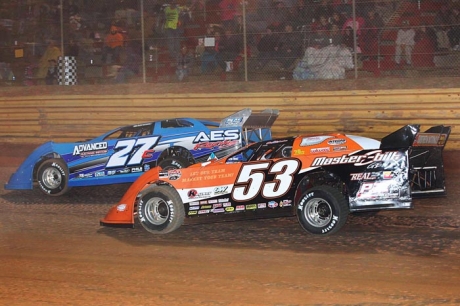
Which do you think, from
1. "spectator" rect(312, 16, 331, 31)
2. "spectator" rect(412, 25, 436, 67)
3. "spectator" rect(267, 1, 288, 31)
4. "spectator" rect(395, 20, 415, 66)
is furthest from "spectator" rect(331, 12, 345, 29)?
"spectator" rect(412, 25, 436, 67)

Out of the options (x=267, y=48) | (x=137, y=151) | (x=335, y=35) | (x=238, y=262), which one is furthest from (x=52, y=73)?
(x=238, y=262)

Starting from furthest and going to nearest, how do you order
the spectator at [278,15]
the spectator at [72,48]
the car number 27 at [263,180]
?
the spectator at [72,48]
the spectator at [278,15]
the car number 27 at [263,180]

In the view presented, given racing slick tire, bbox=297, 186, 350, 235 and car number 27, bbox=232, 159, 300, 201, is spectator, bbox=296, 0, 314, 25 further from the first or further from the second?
racing slick tire, bbox=297, 186, 350, 235

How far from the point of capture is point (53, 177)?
1241cm

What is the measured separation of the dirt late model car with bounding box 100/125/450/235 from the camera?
26.7ft

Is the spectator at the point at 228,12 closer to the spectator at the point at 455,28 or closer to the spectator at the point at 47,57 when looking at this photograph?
the spectator at the point at 455,28

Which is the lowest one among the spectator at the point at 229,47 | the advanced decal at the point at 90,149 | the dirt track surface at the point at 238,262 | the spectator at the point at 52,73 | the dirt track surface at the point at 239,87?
the dirt track surface at the point at 238,262

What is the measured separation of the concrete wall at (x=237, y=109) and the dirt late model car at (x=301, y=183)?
5472 mm

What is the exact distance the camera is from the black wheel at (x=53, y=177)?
40.4 feet

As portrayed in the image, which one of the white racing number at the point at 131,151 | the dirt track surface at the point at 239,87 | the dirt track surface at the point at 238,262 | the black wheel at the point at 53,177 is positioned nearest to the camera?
the dirt track surface at the point at 238,262

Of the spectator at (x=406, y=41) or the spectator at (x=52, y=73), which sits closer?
A: the spectator at (x=406, y=41)

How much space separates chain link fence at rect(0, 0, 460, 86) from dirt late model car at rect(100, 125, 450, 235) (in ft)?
21.1

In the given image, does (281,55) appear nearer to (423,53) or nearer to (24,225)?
(423,53)

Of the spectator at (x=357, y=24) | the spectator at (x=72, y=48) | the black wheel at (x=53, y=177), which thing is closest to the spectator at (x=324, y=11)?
the spectator at (x=357, y=24)
